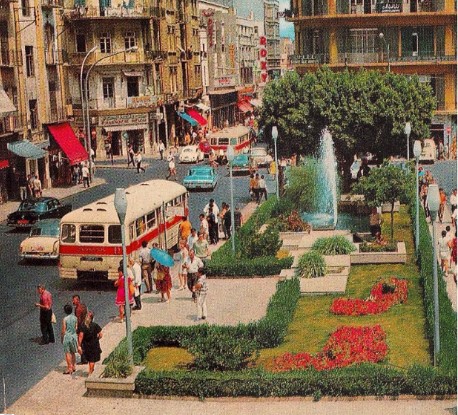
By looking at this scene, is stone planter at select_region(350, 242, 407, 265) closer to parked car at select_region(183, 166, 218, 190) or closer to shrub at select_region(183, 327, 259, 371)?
shrub at select_region(183, 327, 259, 371)

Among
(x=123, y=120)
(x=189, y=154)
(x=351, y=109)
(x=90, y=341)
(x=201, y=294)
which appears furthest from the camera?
(x=189, y=154)

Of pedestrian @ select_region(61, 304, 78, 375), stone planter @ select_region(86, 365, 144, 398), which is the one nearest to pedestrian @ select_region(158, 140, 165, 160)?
pedestrian @ select_region(61, 304, 78, 375)

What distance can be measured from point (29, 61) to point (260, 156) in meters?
10.5

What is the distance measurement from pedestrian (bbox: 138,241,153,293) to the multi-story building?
6.88 m

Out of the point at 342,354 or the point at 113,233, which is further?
the point at 113,233

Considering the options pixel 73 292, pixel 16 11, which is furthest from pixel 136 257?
pixel 16 11

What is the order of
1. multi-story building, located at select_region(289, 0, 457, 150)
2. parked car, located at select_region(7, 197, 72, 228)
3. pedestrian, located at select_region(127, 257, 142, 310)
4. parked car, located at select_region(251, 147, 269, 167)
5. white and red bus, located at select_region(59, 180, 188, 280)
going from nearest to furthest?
multi-story building, located at select_region(289, 0, 457, 150), pedestrian, located at select_region(127, 257, 142, 310), white and red bus, located at select_region(59, 180, 188, 280), parked car, located at select_region(7, 197, 72, 228), parked car, located at select_region(251, 147, 269, 167)

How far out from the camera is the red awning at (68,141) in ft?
115

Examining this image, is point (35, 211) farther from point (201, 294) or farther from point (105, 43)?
point (201, 294)

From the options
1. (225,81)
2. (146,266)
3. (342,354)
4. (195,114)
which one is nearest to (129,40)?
(195,114)

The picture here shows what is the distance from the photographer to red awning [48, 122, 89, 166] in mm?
35000

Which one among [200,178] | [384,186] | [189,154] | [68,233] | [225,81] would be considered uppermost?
[225,81]

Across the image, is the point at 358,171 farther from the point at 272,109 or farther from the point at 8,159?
the point at 8,159

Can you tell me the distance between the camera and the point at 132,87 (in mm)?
33000
